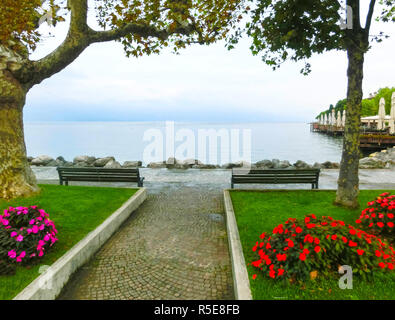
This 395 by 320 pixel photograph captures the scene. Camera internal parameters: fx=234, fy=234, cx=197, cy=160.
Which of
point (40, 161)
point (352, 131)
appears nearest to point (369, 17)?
point (352, 131)

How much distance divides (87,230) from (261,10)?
8267mm

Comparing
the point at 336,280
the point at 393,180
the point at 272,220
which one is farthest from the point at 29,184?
the point at 393,180

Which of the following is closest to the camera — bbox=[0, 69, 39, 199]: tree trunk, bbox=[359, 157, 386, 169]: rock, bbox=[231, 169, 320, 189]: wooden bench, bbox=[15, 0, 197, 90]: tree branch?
bbox=[0, 69, 39, 199]: tree trunk

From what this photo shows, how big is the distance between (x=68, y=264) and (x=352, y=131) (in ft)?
24.8

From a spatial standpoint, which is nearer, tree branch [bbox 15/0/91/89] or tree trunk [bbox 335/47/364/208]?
tree trunk [bbox 335/47/364/208]

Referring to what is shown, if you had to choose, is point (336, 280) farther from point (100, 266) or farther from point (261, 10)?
point (261, 10)

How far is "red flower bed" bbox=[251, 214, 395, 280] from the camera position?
3623 millimetres

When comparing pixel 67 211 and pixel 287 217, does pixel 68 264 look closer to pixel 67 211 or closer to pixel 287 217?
pixel 67 211

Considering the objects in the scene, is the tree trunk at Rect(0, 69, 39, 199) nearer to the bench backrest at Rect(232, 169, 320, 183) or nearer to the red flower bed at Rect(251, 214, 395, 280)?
the bench backrest at Rect(232, 169, 320, 183)

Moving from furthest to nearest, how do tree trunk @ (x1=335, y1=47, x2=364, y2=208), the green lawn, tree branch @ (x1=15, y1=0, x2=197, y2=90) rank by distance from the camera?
tree branch @ (x1=15, y1=0, x2=197, y2=90) < tree trunk @ (x1=335, y1=47, x2=364, y2=208) < the green lawn

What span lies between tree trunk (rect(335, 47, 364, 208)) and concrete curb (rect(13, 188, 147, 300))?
259 inches

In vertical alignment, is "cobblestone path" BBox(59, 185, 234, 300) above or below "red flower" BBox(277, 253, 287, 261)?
below

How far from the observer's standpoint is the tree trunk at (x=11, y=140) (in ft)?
24.2

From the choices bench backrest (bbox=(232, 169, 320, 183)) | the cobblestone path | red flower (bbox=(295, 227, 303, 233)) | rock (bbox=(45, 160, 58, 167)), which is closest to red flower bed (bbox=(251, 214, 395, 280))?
red flower (bbox=(295, 227, 303, 233))
